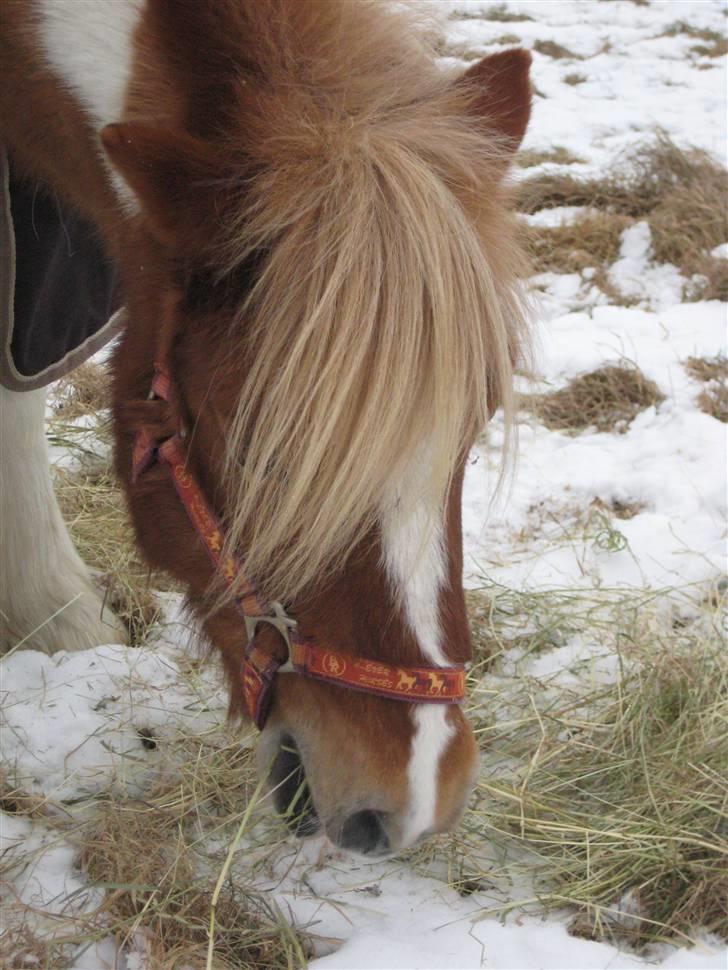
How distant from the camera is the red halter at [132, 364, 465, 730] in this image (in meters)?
1.37

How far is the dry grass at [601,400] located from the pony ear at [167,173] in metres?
2.46

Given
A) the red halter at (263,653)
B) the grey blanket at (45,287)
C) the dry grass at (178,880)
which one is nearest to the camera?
the red halter at (263,653)

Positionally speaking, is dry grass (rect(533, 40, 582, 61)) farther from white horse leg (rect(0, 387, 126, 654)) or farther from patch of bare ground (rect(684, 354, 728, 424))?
white horse leg (rect(0, 387, 126, 654))

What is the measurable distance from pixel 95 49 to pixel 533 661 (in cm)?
171

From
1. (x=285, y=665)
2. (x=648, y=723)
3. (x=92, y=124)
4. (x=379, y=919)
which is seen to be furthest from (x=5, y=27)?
(x=648, y=723)

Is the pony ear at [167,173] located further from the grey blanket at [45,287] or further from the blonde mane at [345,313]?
the grey blanket at [45,287]

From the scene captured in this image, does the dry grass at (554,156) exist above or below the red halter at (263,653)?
below

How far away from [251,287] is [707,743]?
4.50 feet

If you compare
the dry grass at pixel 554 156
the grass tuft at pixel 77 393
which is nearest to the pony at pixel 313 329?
the grass tuft at pixel 77 393

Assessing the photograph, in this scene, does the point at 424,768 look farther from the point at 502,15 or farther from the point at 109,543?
the point at 502,15

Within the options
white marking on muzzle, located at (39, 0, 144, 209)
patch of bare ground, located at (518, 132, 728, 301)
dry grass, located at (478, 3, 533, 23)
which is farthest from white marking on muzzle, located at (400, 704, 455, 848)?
dry grass, located at (478, 3, 533, 23)

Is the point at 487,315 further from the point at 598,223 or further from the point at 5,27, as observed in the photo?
the point at 598,223

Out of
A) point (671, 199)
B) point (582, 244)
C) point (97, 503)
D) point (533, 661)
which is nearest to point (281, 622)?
point (533, 661)

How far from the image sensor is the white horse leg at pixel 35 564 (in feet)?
7.91
